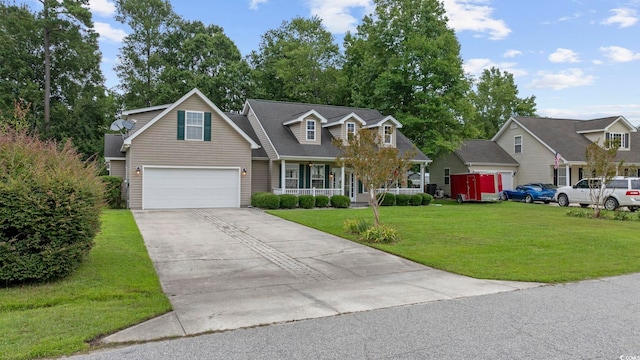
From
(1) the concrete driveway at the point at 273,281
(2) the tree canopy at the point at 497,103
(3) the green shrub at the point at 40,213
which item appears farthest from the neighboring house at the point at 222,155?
(2) the tree canopy at the point at 497,103

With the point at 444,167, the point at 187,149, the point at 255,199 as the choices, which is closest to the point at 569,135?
the point at 444,167

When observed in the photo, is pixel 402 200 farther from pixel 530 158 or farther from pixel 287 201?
pixel 530 158

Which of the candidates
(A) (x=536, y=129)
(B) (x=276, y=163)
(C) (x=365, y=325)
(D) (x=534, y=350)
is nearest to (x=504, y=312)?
(D) (x=534, y=350)

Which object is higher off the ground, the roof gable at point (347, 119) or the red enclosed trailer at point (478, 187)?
the roof gable at point (347, 119)

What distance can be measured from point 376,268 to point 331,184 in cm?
1615

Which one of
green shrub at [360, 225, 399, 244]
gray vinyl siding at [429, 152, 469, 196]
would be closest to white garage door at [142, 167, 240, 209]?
green shrub at [360, 225, 399, 244]

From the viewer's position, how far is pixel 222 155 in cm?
2120

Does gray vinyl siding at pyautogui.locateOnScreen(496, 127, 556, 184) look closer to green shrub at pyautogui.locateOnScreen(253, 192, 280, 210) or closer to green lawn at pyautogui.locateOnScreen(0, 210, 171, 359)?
green shrub at pyautogui.locateOnScreen(253, 192, 280, 210)

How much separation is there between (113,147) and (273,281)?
19.3 meters

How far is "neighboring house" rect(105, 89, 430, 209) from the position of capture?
781 inches

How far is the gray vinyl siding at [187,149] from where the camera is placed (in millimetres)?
19547

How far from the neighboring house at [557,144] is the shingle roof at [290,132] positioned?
368 inches

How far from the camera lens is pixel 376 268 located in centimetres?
857

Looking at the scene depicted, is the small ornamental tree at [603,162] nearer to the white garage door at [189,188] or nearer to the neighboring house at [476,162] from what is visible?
the neighboring house at [476,162]
